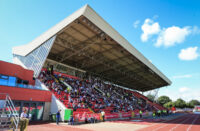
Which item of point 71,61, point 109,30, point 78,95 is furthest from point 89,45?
point 71,61

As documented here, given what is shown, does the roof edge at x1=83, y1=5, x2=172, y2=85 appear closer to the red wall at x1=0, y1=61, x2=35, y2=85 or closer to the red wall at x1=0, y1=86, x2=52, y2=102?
the red wall at x1=0, y1=86, x2=52, y2=102

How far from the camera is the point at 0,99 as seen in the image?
13.7 m

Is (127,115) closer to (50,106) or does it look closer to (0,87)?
(50,106)

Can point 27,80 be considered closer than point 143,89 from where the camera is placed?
Yes

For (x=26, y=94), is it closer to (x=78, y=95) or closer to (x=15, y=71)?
(x=15, y=71)

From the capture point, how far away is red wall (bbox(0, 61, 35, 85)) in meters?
18.1

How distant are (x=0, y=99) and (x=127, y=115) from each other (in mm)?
21202

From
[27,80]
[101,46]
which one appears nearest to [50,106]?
[27,80]

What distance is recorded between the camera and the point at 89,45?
2462 centimetres

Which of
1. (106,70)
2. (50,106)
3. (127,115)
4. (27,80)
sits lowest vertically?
(127,115)

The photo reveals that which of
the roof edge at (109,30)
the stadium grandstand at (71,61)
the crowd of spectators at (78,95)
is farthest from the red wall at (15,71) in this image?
the roof edge at (109,30)

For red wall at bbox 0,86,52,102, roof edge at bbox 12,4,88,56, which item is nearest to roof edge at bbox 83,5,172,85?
roof edge at bbox 12,4,88,56

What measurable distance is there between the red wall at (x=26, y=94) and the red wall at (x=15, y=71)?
4581mm

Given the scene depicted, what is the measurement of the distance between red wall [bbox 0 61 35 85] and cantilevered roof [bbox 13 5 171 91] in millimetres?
5633
